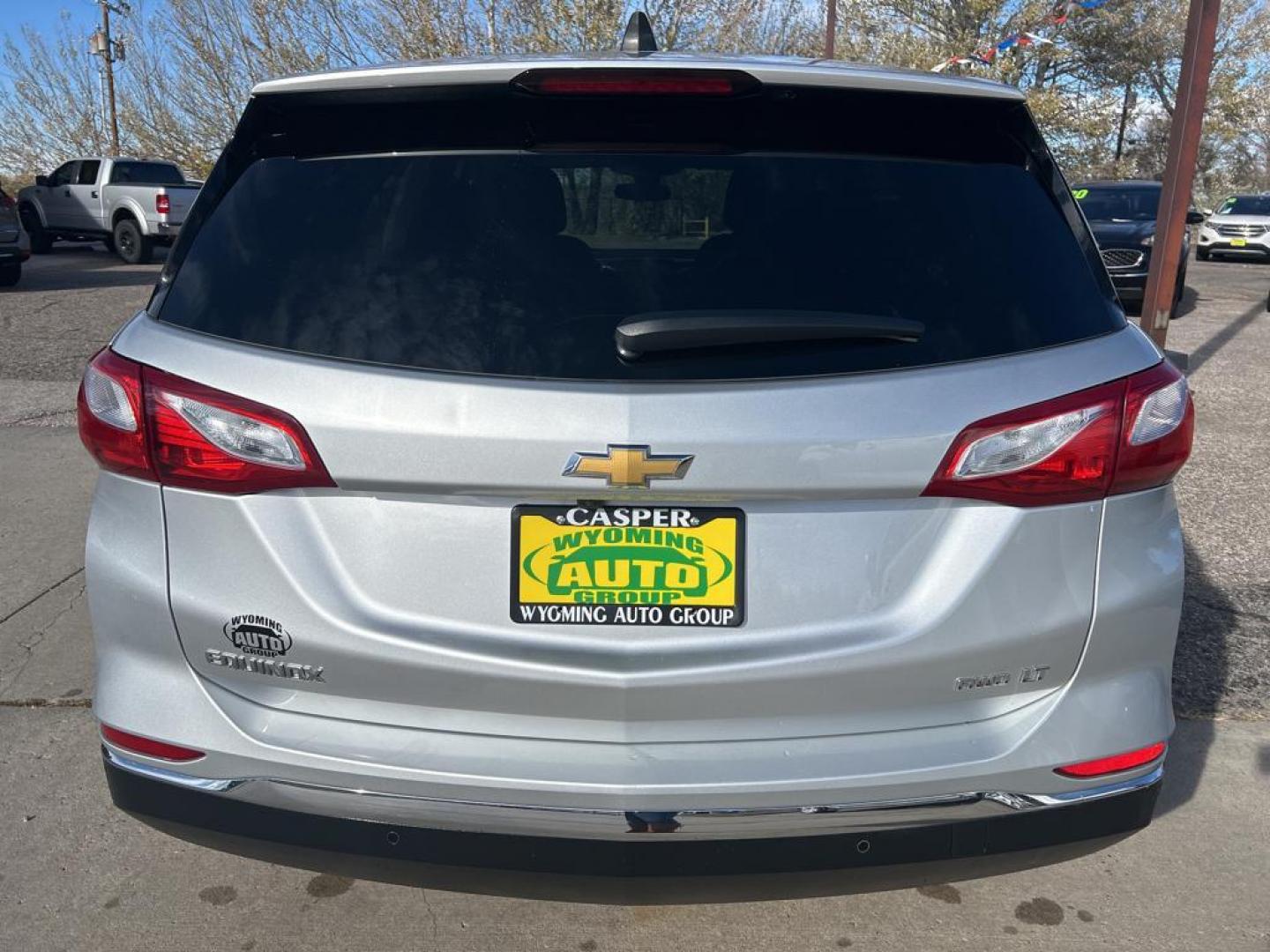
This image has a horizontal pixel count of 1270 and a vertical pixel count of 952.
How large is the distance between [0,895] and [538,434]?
192 centimetres

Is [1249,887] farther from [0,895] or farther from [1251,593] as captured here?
[0,895]

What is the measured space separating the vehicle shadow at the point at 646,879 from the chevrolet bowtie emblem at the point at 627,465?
2.20ft

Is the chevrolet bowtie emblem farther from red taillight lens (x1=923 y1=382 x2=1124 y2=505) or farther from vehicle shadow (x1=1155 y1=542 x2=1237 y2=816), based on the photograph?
vehicle shadow (x1=1155 y1=542 x2=1237 y2=816)

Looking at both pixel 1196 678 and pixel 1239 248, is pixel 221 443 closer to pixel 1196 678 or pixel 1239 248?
pixel 1196 678

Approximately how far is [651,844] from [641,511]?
1.82 ft

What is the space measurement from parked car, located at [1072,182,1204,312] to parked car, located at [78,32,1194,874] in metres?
12.0

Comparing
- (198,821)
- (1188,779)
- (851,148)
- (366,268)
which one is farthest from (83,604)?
(1188,779)

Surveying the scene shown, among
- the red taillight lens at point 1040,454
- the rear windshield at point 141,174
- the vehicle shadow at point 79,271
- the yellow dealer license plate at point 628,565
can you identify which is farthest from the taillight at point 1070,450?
the rear windshield at point 141,174

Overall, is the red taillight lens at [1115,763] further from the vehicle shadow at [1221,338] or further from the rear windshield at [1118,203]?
the rear windshield at [1118,203]

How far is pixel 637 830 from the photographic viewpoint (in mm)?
1912

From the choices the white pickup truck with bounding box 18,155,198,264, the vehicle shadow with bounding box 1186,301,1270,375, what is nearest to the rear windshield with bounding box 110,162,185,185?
the white pickup truck with bounding box 18,155,198,264

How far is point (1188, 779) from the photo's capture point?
3301 millimetres

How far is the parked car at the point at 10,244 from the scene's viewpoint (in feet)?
50.7

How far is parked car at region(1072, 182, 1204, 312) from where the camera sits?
45.2 ft
